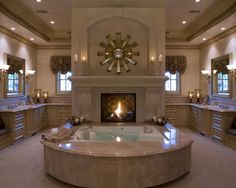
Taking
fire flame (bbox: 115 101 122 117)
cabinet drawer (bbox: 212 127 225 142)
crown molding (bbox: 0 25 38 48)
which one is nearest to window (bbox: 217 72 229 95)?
cabinet drawer (bbox: 212 127 225 142)

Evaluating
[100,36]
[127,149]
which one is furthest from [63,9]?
[127,149]

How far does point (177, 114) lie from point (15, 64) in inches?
221

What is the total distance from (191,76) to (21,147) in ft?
20.7

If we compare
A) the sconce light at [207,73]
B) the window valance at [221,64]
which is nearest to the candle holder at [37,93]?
the sconce light at [207,73]

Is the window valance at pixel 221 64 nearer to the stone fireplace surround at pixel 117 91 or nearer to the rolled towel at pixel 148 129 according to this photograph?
the stone fireplace surround at pixel 117 91

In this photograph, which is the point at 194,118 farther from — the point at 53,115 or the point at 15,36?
the point at 15,36

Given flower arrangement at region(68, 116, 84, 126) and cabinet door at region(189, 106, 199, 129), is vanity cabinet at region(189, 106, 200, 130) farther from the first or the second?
flower arrangement at region(68, 116, 84, 126)

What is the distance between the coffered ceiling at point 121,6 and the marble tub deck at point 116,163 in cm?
346

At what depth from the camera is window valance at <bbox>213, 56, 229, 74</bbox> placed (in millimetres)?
6994

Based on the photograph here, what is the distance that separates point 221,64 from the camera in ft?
23.8

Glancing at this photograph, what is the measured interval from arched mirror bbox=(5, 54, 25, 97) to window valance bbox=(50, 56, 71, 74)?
138 centimetres

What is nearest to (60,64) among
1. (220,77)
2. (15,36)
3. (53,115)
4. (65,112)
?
(65,112)

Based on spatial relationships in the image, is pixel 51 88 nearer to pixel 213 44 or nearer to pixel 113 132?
pixel 113 132

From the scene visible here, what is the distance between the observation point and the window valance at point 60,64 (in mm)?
9109
